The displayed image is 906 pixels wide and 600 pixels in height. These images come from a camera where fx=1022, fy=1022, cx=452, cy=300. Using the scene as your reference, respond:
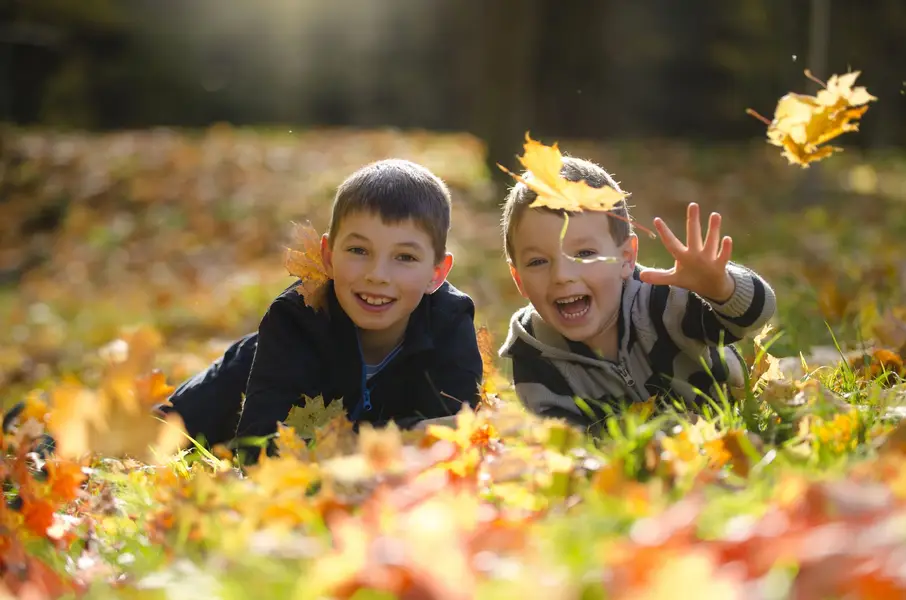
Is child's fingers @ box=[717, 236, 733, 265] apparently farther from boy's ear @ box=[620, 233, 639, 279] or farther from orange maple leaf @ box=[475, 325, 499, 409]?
orange maple leaf @ box=[475, 325, 499, 409]

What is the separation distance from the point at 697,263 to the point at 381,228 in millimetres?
820

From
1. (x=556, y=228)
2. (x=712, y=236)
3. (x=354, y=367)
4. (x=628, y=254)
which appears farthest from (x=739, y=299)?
(x=354, y=367)

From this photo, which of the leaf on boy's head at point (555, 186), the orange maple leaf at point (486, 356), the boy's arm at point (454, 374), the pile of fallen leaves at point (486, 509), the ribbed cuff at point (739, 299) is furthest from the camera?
the orange maple leaf at point (486, 356)

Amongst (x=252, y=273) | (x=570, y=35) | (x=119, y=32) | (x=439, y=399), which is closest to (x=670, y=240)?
(x=439, y=399)

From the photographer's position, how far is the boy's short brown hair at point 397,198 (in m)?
2.71

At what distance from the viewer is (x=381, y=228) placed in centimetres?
271

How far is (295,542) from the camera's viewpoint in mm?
1554

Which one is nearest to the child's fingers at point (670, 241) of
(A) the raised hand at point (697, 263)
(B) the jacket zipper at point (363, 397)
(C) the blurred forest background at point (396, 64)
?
(A) the raised hand at point (697, 263)

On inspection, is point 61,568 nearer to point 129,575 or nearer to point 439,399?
point 129,575

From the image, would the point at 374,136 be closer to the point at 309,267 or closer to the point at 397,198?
the point at 309,267

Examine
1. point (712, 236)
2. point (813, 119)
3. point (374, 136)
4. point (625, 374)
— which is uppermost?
point (813, 119)

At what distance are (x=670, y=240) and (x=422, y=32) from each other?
12330mm

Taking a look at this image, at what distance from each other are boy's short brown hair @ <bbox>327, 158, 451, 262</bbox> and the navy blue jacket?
0.70ft

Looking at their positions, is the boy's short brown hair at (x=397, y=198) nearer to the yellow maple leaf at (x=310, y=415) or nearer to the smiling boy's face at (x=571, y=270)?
the smiling boy's face at (x=571, y=270)
